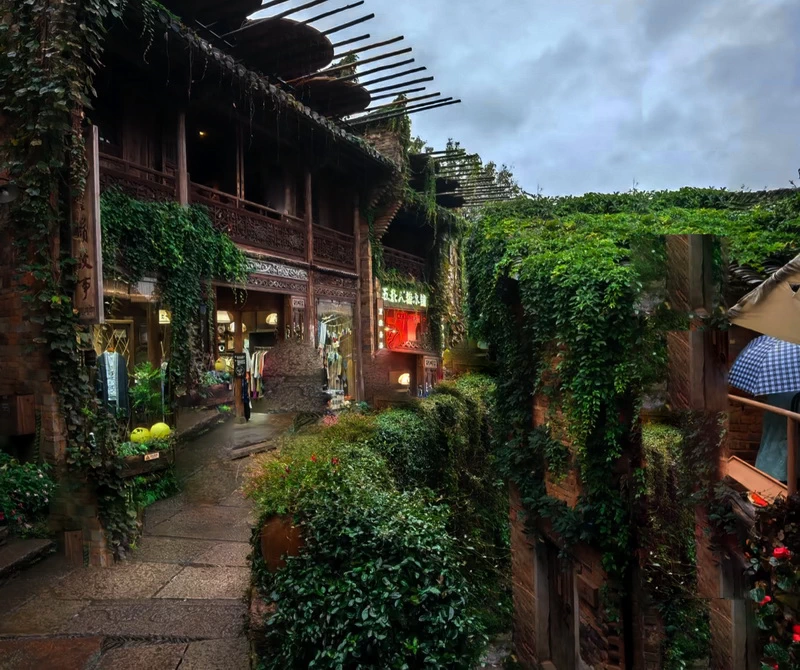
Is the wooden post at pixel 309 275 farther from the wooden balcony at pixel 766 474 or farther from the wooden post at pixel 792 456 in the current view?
the wooden post at pixel 792 456

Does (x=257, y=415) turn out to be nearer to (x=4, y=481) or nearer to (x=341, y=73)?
(x=4, y=481)

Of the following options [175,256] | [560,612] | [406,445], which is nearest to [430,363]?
[406,445]

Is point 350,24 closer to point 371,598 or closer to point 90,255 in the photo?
point 90,255

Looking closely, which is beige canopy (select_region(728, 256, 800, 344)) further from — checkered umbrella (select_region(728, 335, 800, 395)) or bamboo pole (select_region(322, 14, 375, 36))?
bamboo pole (select_region(322, 14, 375, 36))

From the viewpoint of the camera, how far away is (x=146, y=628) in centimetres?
453

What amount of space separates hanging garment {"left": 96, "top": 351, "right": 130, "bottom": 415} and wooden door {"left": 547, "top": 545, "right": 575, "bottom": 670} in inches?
250

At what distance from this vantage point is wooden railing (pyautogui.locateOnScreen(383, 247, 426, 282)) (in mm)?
16703

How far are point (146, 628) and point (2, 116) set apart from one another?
6070 mm

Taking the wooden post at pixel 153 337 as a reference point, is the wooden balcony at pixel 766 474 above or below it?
below

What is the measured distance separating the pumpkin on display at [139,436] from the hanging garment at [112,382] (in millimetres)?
543

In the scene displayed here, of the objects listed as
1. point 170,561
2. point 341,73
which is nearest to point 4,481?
point 170,561

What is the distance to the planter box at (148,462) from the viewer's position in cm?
Result: 758

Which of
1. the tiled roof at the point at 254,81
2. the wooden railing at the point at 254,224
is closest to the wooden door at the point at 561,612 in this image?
the wooden railing at the point at 254,224

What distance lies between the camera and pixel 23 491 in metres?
5.97
